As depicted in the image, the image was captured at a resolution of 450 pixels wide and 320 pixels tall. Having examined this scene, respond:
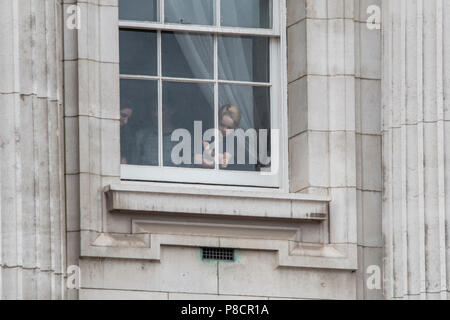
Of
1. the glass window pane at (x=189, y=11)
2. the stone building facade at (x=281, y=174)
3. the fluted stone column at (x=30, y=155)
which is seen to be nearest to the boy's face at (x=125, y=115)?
the stone building facade at (x=281, y=174)

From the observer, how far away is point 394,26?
2620 cm

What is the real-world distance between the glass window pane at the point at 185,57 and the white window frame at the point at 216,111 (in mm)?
64

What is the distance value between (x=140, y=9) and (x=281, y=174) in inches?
86.8

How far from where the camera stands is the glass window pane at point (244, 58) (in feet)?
86.9

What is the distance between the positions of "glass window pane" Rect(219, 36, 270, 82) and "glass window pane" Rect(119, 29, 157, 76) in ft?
2.38

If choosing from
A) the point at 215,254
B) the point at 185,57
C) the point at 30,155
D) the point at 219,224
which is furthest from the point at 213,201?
the point at 30,155

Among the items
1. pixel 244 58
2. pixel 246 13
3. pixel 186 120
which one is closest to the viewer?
pixel 186 120

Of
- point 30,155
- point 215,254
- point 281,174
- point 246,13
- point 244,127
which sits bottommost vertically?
point 215,254

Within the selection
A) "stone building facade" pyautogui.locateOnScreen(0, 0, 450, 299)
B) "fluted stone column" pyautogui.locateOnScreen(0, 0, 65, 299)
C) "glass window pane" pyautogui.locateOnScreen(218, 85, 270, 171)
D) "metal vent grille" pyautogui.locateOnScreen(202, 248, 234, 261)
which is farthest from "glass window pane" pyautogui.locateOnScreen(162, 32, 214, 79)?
"metal vent grille" pyautogui.locateOnScreen(202, 248, 234, 261)

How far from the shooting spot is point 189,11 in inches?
1041

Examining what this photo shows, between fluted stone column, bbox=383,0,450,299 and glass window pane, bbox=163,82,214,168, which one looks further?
glass window pane, bbox=163,82,214,168

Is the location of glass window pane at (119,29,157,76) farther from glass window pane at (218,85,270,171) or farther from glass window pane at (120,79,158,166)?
glass window pane at (218,85,270,171)

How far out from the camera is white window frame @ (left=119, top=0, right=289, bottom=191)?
26000 millimetres

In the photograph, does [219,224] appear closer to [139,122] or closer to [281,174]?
[281,174]
